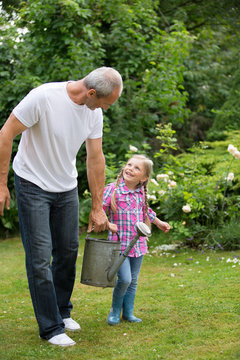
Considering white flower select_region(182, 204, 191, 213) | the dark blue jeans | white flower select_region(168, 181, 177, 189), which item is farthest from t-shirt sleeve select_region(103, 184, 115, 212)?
white flower select_region(168, 181, 177, 189)

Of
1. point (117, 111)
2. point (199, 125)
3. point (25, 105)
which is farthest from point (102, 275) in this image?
point (199, 125)

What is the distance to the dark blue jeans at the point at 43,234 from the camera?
2.89 metres

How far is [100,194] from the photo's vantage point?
128 inches

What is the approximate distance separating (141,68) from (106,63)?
0.55m

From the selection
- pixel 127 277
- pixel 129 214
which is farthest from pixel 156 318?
pixel 129 214

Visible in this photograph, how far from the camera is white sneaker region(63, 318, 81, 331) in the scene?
3.26 metres

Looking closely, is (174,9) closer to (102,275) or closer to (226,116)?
(226,116)

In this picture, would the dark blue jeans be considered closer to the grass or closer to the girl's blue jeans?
the grass

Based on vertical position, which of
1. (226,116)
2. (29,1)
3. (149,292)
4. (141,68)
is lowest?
(149,292)

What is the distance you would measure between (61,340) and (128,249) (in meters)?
0.63

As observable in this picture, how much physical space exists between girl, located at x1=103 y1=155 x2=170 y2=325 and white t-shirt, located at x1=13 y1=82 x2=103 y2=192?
0.51m

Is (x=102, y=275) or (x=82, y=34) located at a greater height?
(x=82, y=34)

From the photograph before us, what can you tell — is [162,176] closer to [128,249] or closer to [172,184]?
[172,184]

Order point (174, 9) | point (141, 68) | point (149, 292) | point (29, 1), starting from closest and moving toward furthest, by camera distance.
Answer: point (149, 292) → point (29, 1) → point (141, 68) → point (174, 9)
